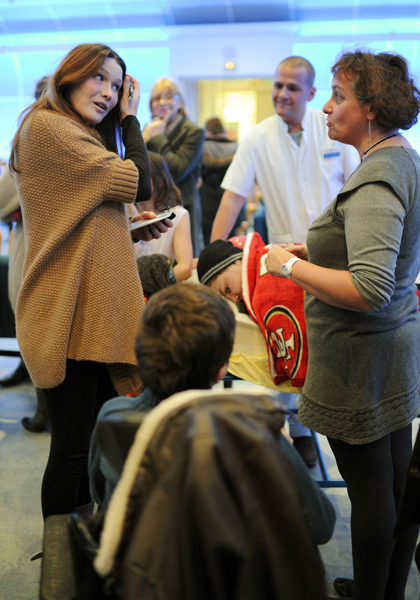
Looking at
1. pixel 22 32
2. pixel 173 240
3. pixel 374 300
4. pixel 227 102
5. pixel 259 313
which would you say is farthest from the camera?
pixel 227 102

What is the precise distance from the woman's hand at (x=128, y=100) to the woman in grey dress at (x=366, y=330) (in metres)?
0.59

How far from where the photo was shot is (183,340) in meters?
1.00

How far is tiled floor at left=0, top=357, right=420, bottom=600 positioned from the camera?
193 cm

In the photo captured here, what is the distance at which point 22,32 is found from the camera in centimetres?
884

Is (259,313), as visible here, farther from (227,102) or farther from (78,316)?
(227,102)

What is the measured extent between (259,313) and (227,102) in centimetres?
946

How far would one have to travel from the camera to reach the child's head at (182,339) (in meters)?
1.00

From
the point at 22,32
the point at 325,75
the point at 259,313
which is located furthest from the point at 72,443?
the point at 22,32

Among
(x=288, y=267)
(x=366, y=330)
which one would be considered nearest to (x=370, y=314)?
(x=366, y=330)

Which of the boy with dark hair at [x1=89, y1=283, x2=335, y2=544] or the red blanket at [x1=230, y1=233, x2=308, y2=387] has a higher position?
the boy with dark hair at [x1=89, y1=283, x2=335, y2=544]

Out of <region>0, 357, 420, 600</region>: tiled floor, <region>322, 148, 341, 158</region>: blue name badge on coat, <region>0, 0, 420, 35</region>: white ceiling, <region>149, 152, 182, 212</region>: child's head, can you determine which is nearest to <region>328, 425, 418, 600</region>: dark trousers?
<region>0, 357, 420, 600</region>: tiled floor

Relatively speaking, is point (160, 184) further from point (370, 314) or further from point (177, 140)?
point (370, 314)

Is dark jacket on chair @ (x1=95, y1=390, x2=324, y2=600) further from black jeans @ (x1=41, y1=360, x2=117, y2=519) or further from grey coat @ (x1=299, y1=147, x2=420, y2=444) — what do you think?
black jeans @ (x1=41, y1=360, x2=117, y2=519)

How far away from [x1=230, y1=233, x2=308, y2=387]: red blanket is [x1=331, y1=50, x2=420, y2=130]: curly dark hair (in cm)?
71
